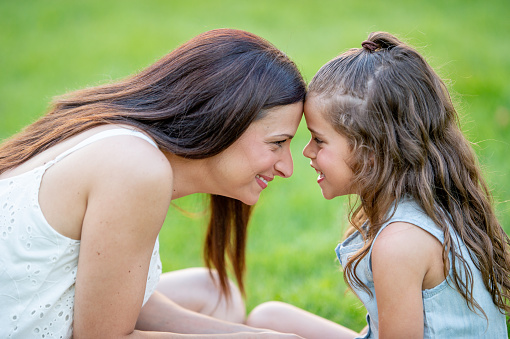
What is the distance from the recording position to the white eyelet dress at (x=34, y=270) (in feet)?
7.09

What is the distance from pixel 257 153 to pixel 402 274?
80 centimetres

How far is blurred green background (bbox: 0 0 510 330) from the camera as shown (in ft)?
13.5

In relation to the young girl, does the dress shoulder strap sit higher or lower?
higher

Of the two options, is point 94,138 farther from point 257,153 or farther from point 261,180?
point 261,180

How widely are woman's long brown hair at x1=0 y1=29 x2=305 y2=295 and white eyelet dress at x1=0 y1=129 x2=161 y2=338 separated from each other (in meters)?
0.20

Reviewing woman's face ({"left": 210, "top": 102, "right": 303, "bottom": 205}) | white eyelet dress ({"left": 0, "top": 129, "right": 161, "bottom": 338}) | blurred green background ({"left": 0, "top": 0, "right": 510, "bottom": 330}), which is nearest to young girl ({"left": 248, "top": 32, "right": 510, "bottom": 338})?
woman's face ({"left": 210, "top": 102, "right": 303, "bottom": 205})

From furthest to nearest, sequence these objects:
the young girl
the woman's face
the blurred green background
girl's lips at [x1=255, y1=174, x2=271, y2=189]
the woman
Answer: the blurred green background < girl's lips at [x1=255, y1=174, x2=271, y2=189] < the woman's face < the young girl < the woman

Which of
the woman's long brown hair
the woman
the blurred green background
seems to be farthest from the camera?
the blurred green background

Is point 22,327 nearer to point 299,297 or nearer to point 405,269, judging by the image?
point 405,269

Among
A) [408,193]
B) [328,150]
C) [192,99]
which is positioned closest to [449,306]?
[408,193]

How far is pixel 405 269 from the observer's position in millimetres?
2176

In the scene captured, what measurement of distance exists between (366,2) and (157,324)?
27.8 ft

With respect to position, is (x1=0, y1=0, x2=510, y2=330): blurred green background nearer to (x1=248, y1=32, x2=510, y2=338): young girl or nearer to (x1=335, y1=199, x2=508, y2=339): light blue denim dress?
(x1=248, y1=32, x2=510, y2=338): young girl

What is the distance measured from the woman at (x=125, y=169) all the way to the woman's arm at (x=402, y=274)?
0.63 metres
